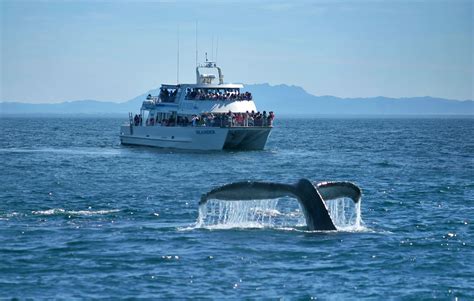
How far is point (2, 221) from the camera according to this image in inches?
1018

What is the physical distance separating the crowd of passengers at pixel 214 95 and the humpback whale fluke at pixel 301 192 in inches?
1590

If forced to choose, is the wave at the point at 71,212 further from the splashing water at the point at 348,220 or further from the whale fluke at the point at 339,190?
the whale fluke at the point at 339,190

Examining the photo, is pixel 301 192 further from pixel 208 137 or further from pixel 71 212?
pixel 208 137

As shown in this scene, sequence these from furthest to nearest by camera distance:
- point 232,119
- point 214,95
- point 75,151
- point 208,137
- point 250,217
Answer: point 75,151, point 214,95, point 208,137, point 232,119, point 250,217

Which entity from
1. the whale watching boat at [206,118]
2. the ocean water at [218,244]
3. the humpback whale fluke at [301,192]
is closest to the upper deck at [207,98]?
the whale watching boat at [206,118]

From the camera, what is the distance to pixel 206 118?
60688 mm

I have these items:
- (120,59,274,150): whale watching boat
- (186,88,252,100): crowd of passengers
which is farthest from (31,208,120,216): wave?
(186,88,252,100): crowd of passengers

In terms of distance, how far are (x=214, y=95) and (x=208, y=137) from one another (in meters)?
3.46

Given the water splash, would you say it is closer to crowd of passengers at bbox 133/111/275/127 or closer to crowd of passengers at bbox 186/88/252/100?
crowd of passengers at bbox 133/111/275/127

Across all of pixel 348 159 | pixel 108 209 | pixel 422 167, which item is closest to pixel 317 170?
pixel 422 167

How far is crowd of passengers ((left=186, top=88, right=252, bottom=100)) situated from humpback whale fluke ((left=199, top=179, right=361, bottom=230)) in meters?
40.4

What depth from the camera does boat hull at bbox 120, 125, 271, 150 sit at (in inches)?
2366

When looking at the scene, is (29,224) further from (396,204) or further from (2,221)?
(396,204)

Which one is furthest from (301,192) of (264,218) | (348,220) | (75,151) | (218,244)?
(75,151)
